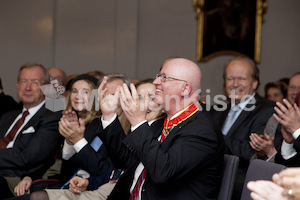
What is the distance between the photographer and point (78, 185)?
303 centimetres

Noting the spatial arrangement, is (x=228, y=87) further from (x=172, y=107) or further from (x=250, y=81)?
(x=172, y=107)

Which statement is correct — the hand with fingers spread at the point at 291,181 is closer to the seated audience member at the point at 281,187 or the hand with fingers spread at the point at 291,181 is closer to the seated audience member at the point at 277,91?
the seated audience member at the point at 281,187

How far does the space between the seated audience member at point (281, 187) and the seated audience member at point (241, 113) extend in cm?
194

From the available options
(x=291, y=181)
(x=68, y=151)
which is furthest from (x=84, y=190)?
(x=291, y=181)

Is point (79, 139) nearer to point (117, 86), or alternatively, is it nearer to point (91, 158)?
point (91, 158)

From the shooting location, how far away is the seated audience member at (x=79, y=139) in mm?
3209

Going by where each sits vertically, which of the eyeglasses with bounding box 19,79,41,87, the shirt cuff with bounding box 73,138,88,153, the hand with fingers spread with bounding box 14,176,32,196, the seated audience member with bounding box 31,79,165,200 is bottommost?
the hand with fingers spread with bounding box 14,176,32,196

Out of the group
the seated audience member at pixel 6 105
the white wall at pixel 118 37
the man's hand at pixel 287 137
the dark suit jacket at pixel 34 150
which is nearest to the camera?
the man's hand at pixel 287 137

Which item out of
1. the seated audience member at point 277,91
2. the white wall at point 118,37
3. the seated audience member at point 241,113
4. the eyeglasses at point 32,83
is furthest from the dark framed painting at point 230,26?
the eyeglasses at point 32,83

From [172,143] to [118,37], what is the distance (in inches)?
206

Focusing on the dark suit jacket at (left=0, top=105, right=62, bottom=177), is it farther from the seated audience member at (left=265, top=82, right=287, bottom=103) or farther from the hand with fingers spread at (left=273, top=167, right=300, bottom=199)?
the seated audience member at (left=265, top=82, right=287, bottom=103)

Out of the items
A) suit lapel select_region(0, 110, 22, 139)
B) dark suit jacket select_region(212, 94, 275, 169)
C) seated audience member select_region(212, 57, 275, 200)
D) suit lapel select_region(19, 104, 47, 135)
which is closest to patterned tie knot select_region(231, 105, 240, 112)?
seated audience member select_region(212, 57, 275, 200)

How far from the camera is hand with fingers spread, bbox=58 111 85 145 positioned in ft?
10.7

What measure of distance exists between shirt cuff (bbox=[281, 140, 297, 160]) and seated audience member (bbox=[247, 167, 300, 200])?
1879mm
